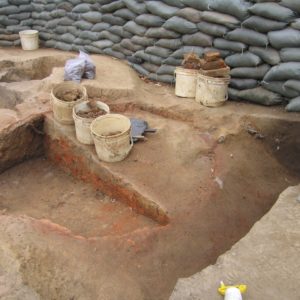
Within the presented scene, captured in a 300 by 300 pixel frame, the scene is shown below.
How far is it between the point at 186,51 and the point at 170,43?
0.27m

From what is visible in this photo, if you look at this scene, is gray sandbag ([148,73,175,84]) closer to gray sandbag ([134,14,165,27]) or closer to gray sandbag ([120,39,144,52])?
gray sandbag ([120,39,144,52])

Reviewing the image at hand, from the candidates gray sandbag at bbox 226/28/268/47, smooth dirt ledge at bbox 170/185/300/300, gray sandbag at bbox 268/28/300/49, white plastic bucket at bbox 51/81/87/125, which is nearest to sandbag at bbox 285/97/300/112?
gray sandbag at bbox 268/28/300/49

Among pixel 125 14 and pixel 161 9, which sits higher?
pixel 161 9

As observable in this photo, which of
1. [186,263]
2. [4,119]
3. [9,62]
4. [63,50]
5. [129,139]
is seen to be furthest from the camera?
[63,50]

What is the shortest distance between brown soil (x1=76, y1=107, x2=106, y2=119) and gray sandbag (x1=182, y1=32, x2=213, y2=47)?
147cm

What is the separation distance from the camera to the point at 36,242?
312cm

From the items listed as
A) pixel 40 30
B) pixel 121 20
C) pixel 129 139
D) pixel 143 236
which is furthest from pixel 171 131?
pixel 40 30

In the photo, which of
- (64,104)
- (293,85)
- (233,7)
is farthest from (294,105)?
(64,104)

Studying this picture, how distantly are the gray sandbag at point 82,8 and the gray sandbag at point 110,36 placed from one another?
17.4 inches

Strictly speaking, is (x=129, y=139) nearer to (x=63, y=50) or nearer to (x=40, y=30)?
(x=63, y=50)

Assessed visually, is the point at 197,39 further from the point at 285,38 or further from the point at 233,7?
the point at 285,38

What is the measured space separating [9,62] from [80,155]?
9.03 ft

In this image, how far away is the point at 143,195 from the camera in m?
3.44

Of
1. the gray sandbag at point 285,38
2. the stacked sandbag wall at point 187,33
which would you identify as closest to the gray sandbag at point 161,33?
the stacked sandbag wall at point 187,33
